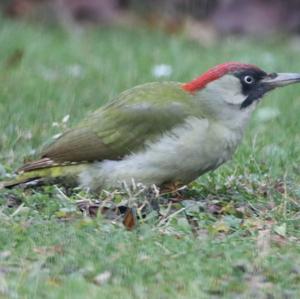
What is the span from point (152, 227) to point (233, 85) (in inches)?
46.4

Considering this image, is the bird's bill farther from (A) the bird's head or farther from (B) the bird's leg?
(B) the bird's leg

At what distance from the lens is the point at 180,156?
597 cm

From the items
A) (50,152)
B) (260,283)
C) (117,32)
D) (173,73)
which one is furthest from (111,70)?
(260,283)

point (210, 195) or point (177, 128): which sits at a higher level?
point (177, 128)

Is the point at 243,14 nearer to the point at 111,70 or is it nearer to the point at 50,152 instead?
the point at 111,70

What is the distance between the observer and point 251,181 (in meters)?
6.36

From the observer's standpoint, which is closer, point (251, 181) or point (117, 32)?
point (251, 181)

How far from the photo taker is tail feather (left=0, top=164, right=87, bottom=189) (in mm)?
6230

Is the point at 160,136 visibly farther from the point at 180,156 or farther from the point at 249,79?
the point at 249,79

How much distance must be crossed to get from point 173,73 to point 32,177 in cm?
339

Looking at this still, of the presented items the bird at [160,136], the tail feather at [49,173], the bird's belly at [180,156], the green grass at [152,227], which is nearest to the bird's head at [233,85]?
the bird at [160,136]

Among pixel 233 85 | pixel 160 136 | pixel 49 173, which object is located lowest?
pixel 49 173

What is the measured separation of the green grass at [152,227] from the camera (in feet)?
15.6

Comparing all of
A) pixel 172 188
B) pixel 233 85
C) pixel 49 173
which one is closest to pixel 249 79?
pixel 233 85
